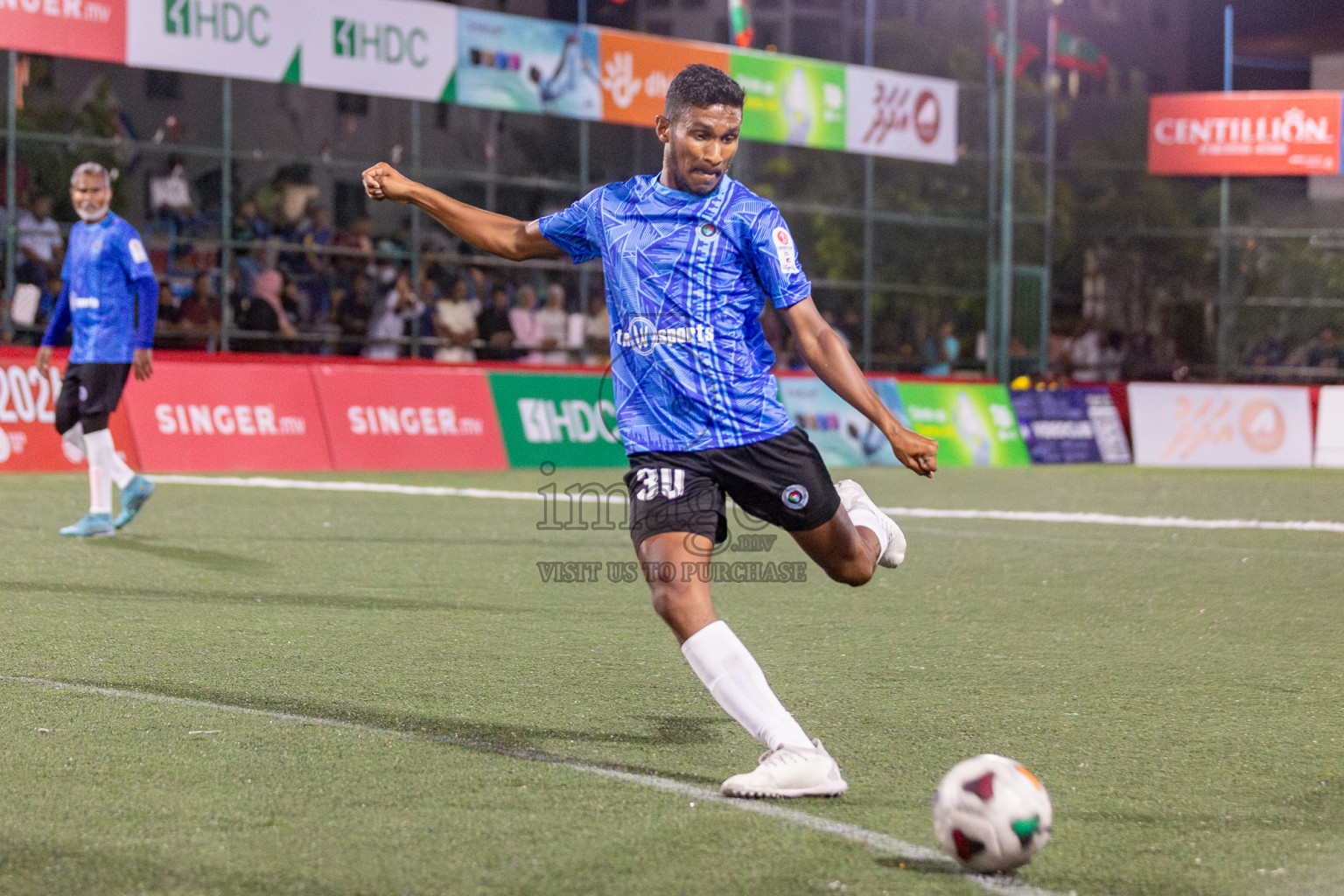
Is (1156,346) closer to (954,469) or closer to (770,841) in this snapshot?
(954,469)

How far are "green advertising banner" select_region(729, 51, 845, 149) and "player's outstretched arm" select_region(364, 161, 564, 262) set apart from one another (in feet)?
61.8

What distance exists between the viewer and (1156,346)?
111 ft

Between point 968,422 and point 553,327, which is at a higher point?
point 553,327

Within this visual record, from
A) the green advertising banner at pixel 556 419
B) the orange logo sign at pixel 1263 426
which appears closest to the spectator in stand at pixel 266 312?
the green advertising banner at pixel 556 419

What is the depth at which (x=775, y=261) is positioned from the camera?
449 centimetres

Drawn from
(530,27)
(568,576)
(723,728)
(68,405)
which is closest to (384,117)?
(530,27)

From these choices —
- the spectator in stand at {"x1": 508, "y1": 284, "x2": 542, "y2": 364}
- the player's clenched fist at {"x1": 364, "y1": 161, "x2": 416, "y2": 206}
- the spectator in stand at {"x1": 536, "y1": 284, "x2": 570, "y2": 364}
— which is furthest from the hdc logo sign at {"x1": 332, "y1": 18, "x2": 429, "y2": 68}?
the player's clenched fist at {"x1": 364, "y1": 161, "x2": 416, "y2": 206}

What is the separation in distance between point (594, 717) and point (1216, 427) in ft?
64.5

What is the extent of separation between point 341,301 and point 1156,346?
19.3m

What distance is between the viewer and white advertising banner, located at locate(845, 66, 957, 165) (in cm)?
2503

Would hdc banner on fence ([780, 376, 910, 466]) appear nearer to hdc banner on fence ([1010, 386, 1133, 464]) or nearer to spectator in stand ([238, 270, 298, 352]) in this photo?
hdc banner on fence ([1010, 386, 1133, 464])

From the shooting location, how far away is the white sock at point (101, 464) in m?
10.2

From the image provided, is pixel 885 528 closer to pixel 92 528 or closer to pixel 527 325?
pixel 92 528

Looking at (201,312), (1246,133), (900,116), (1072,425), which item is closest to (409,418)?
(201,312)
